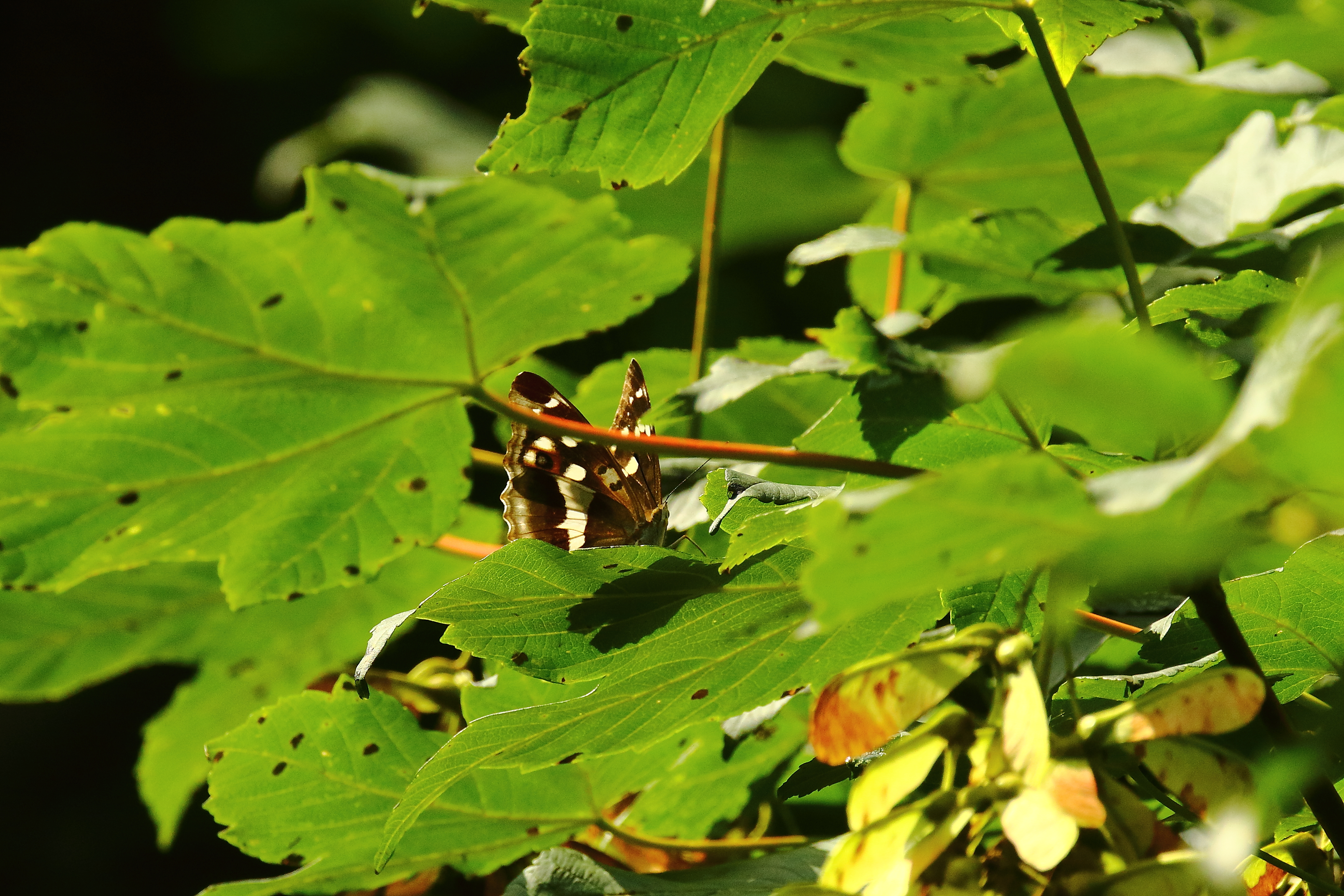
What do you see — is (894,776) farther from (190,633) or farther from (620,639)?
(190,633)

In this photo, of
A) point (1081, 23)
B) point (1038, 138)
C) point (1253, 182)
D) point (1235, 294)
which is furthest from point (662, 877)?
point (1038, 138)

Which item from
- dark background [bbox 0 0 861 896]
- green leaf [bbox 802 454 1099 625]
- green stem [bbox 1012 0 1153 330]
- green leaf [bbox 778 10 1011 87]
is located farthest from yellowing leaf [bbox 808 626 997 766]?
dark background [bbox 0 0 861 896]

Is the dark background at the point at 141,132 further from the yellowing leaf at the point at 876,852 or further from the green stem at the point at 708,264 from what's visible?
the yellowing leaf at the point at 876,852

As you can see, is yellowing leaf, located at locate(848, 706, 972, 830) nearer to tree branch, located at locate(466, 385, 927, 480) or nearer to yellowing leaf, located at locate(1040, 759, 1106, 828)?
yellowing leaf, located at locate(1040, 759, 1106, 828)

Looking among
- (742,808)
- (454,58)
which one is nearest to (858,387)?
(742,808)

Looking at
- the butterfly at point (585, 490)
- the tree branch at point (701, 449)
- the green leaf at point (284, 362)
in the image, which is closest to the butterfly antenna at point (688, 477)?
the butterfly at point (585, 490)

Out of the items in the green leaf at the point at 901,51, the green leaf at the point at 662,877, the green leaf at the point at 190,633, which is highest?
the green leaf at the point at 901,51

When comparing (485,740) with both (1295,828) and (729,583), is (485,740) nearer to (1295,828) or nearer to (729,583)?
(729,583)
